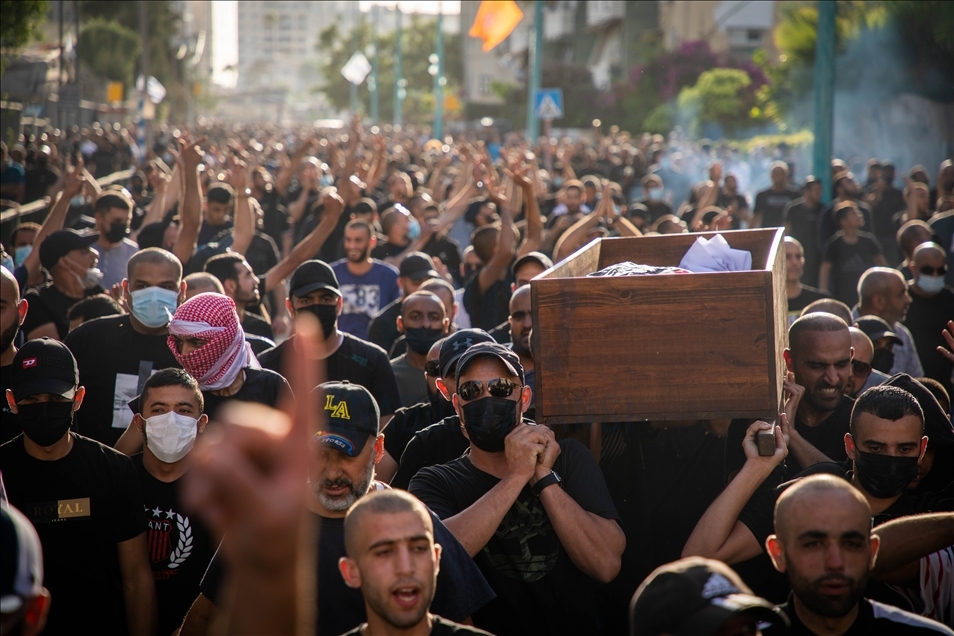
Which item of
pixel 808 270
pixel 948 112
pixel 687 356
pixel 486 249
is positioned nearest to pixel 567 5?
pixel 948 112

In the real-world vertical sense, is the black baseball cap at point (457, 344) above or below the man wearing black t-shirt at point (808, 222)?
below

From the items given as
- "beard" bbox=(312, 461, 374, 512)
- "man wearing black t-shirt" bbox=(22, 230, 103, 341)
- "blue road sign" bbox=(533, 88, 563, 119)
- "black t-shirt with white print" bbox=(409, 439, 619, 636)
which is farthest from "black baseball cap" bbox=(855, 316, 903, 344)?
"blue road sign" bbox=(533, 88, 563, 119)

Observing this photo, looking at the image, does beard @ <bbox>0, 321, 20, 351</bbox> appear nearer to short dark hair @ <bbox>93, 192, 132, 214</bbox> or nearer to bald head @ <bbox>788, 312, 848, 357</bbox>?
short dark hair @ <bbox>93, 192, 132, 214</bbox>

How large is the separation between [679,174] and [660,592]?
22649mm

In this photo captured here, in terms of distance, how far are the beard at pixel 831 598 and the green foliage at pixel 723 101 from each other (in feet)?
122

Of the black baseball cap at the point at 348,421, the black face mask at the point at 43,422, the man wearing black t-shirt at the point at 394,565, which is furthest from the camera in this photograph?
the black face mask at the point at 43,422

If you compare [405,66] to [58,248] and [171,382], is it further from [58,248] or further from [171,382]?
[171,382]

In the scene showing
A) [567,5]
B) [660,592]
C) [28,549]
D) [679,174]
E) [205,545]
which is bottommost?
[205,545]

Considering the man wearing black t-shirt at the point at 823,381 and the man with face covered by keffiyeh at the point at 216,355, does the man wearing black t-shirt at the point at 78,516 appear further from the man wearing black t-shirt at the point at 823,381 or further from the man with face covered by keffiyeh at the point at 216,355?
the man wearing black t-shirt at the point at 823,381

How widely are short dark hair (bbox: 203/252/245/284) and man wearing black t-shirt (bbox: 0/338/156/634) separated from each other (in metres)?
2.98

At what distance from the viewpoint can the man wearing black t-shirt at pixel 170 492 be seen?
14.8ft

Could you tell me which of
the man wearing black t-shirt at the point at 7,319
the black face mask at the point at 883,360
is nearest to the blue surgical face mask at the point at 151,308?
the man wearing black t-shirt at the point at 7,319

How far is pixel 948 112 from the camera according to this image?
28.7 m

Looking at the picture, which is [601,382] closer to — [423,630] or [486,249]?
[423,630]
